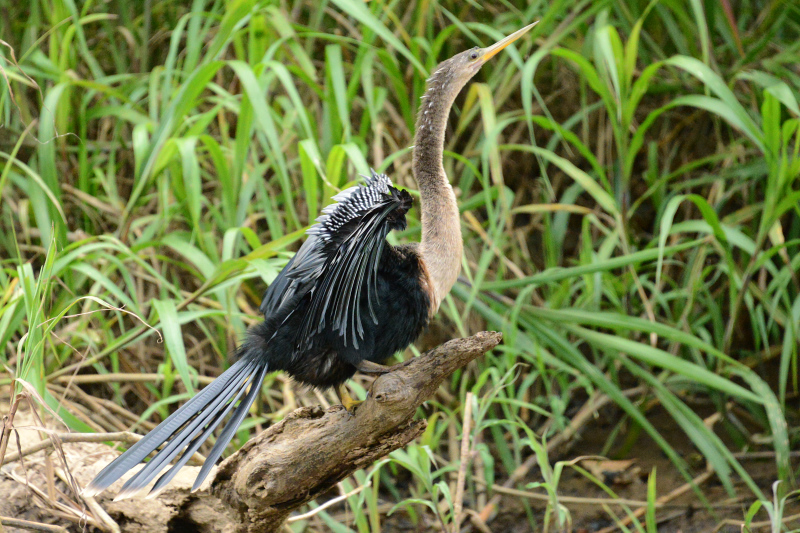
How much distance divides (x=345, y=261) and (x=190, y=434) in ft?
1.80

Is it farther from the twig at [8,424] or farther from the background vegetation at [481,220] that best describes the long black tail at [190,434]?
the background vegetation at [481,220]

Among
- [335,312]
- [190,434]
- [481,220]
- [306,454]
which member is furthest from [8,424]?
[481,220]

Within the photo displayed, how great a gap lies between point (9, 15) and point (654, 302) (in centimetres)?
311

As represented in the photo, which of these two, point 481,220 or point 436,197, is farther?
point 481,220

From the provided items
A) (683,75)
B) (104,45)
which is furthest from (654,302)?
(104,45)

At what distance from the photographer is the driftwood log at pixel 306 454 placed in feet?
5.55

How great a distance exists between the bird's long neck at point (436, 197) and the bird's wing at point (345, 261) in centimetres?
19

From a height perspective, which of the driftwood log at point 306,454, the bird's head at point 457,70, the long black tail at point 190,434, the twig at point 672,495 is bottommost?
the twig at point 672,495

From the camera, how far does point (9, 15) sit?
3.48 metres

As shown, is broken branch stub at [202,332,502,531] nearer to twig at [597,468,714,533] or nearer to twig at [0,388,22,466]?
twig at [0,388,22,466]

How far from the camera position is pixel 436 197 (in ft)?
6.94

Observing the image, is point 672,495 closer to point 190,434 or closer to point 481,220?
point 481,220

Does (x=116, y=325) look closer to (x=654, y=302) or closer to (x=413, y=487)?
(x=413, y=487)

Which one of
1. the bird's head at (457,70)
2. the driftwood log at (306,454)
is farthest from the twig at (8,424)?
the bird's head at (457,70)
